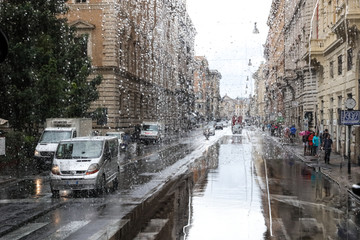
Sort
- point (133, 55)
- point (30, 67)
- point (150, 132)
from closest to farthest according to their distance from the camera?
point (30, 67) < point (150, 132) < point (133, 55)

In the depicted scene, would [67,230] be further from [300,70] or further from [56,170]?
[300,70]

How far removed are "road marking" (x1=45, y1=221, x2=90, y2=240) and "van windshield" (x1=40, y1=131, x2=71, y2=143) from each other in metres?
14.1

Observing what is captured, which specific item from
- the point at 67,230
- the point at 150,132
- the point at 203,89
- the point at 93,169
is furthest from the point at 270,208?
the point at 203,89

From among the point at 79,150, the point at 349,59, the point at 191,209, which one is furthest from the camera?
the point at 349,59

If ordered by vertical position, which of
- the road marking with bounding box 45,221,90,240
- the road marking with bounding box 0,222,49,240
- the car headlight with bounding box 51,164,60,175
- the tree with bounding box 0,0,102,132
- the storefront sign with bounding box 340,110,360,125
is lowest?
the road marking with bounding box 0,222,49,240

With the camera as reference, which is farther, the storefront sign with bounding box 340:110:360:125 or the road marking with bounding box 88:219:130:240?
the storefront sign with bounding box 340:110:360:125

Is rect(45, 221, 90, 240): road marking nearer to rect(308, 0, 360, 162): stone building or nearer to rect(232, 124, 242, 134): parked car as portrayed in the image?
rect(308, 0, 360, 162): stone building

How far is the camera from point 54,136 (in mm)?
24188

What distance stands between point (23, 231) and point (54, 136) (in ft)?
48.8

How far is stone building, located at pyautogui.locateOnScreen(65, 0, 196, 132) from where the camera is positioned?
43.4 metres

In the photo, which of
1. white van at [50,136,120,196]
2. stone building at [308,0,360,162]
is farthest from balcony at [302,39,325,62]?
white van at [50,136,120,196]

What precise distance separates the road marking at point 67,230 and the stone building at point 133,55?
2598cm

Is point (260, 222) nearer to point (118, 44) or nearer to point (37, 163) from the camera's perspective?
point (37, 163)

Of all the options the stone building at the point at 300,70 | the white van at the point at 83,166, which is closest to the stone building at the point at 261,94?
the stone building at the point at 300,70
